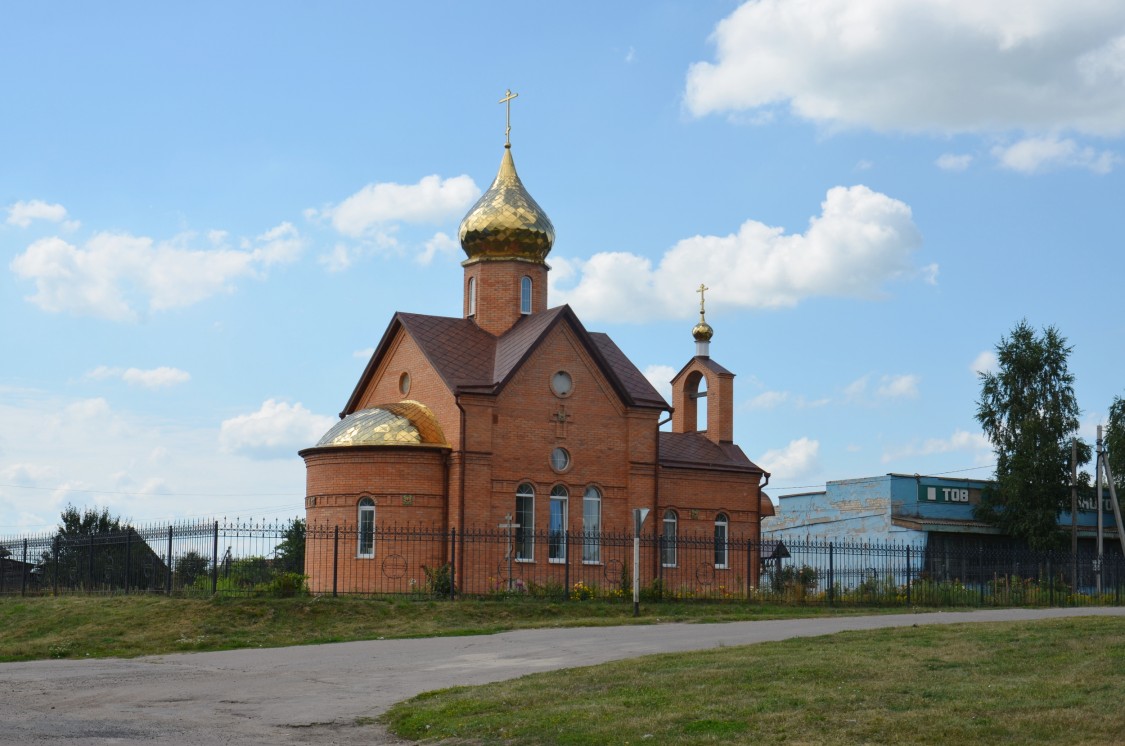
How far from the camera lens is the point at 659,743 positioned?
9938 millimetres

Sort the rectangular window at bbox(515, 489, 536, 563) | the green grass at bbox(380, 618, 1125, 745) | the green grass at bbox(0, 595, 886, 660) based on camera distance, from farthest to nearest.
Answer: the rectangular window at bbox(515, 489, 536, 563), the green grass at bbox(0, 595, 886, 660), the green grass at bbox(380, 618, 1125, 745)

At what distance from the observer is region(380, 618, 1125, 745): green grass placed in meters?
9.91

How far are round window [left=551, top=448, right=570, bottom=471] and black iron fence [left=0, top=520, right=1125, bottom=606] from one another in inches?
67.4

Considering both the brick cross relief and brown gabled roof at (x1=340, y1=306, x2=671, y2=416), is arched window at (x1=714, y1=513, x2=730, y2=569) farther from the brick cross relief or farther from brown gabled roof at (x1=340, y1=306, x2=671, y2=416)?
the brick cross relief

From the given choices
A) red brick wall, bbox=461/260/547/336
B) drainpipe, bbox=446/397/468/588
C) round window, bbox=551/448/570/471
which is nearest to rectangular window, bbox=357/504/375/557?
drainpipe, bbox=446/397/468/588

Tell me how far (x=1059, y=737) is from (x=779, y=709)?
2265mm

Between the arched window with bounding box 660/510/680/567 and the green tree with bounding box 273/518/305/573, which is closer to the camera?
the green tree with bounding box 273/518/305/573

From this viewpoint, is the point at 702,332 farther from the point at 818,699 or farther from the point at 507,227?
the point at 818,699

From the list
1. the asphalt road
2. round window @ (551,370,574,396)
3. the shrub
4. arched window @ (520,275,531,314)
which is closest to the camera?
the asphalt road

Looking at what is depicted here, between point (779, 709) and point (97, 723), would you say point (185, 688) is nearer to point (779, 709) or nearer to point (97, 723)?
point (97, 723)

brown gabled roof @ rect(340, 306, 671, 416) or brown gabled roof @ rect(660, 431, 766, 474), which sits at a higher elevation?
brown gabled roof @ rect(340, 306, 671, 416)

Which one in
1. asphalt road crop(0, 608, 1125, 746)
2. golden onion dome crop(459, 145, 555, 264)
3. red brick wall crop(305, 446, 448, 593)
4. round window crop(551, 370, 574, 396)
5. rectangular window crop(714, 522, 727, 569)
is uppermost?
golden onion dome crop(459, 145, 555, 264)

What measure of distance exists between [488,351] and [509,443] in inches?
111

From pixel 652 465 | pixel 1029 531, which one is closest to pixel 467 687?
pixel 652 465
